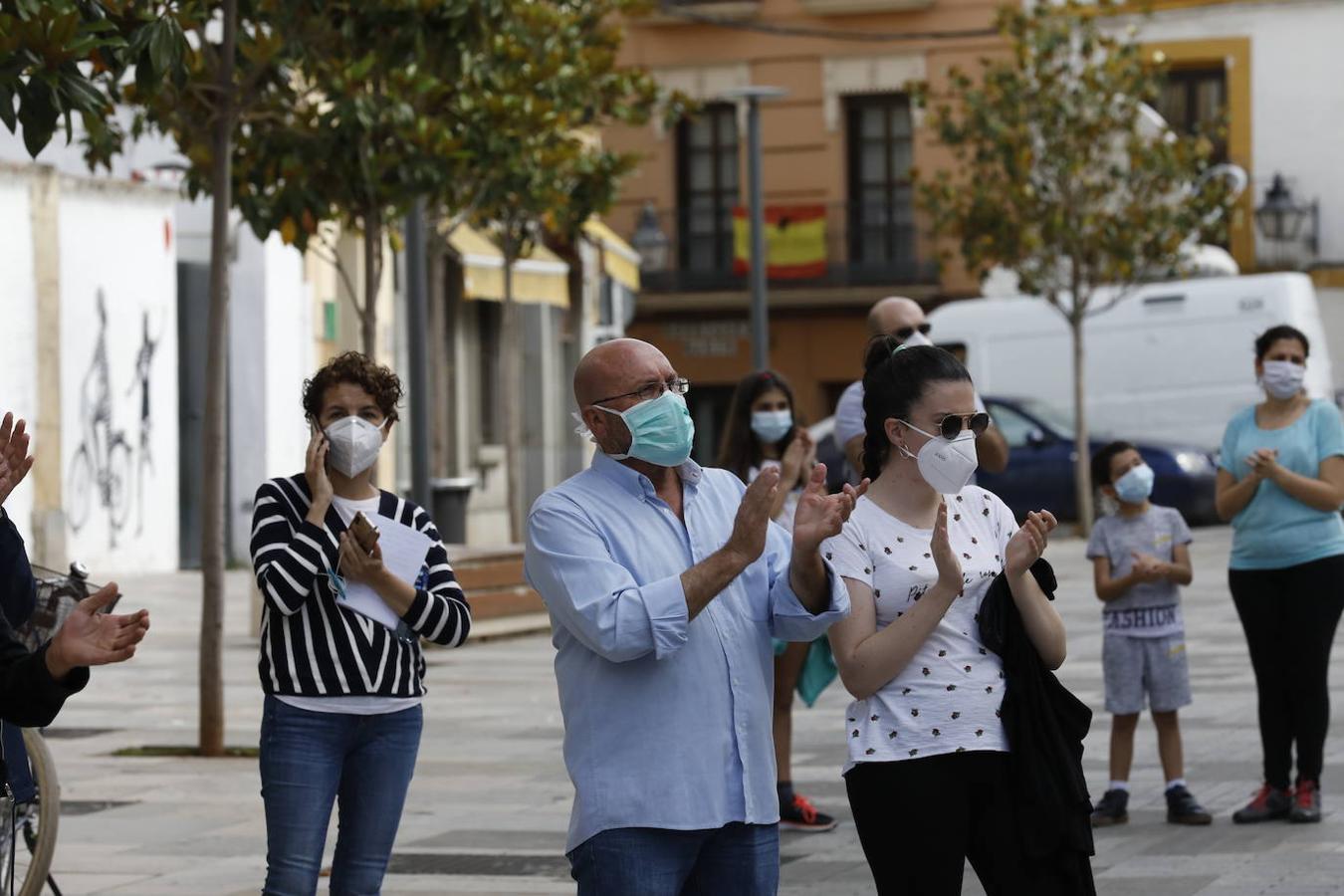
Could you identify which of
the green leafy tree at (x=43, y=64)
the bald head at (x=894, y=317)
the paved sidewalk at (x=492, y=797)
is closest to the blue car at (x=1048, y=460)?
the paved sidewalk at (x=492, y=797)

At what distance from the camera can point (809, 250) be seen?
4369 centimetres

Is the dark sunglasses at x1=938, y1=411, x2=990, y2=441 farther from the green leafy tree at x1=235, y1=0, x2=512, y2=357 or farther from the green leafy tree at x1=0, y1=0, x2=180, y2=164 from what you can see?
the green leafy tree at x1=235, y1=0, x2=512, y2=357

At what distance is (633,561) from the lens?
198 inches

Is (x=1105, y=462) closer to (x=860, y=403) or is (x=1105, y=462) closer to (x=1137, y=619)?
(x=1137, y=619)

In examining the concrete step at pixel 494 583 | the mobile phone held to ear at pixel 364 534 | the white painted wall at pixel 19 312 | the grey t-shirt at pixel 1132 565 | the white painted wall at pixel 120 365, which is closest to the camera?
the mobile phone held to ear at pixel 364 534

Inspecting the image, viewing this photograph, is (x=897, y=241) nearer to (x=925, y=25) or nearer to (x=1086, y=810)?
(x=925, y=25)

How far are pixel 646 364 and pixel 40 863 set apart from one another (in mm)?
2978

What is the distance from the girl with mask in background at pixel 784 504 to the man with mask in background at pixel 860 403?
0.24m

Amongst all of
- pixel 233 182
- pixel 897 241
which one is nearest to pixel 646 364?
pixel 233 182

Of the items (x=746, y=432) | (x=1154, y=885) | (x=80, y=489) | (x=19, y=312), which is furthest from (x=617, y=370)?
(x=80, y=489)

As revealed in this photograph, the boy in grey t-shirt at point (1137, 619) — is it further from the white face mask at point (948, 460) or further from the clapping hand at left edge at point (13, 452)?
the clapping hand at left edge at point (13, 452)

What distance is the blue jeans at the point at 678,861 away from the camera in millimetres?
4918

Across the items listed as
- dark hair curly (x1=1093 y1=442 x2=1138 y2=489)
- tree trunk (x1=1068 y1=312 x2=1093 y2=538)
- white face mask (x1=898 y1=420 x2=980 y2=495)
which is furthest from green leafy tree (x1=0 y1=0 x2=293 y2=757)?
tree trunk (x1=1068 y1=312 x2=1093 y2=538)

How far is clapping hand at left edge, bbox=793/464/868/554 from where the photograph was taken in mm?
4918
